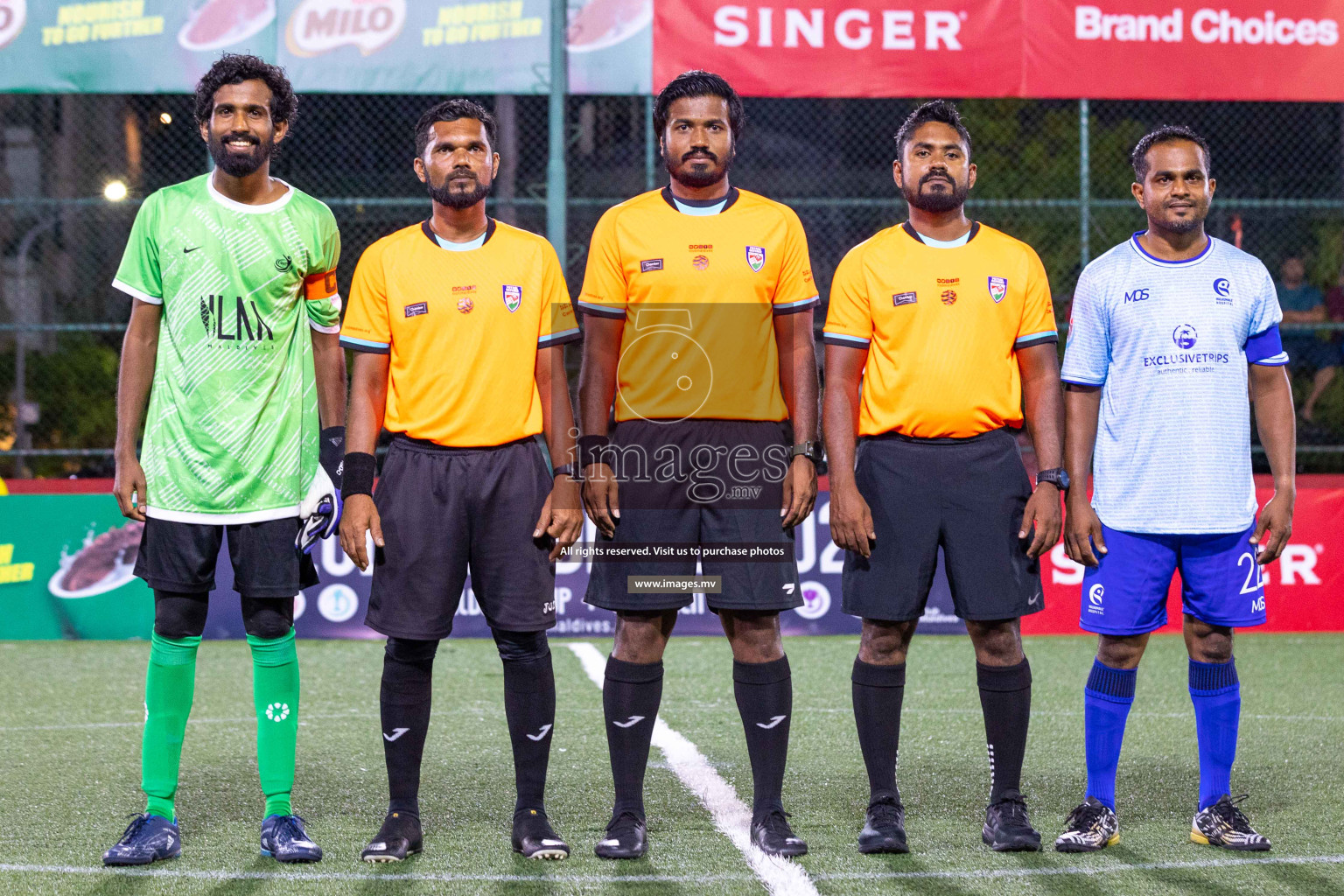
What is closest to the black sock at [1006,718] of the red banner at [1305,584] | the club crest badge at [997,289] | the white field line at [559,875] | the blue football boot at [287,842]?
the white field line at [559,875]

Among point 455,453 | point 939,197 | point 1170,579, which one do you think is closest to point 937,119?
point 939,197

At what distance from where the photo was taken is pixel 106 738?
5.70 meters

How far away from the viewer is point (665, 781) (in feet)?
16.0

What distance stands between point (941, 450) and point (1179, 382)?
74 centimetres

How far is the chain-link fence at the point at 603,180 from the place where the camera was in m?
12.3

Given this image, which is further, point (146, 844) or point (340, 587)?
point (340, 587)

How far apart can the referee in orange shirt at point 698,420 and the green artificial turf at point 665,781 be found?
39 cm

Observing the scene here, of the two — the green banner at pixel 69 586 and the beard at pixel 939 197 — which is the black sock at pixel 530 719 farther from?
the green banner at pixel 69 586

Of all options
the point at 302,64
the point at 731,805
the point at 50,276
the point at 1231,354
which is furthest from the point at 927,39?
the point at 50,276

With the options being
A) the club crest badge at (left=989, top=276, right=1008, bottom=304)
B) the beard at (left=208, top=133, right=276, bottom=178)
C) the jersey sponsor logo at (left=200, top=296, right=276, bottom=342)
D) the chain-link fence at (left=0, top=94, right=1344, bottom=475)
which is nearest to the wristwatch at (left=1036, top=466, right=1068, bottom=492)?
the club crest badge at (left=989, top=276, right=1008, bottom=304)

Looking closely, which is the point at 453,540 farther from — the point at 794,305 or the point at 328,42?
the point at 328,42

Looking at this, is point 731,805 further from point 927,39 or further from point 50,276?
point 50,276

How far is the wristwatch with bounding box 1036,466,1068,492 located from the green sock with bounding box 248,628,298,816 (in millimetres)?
2184

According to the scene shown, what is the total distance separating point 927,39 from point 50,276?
10308 millimetres
